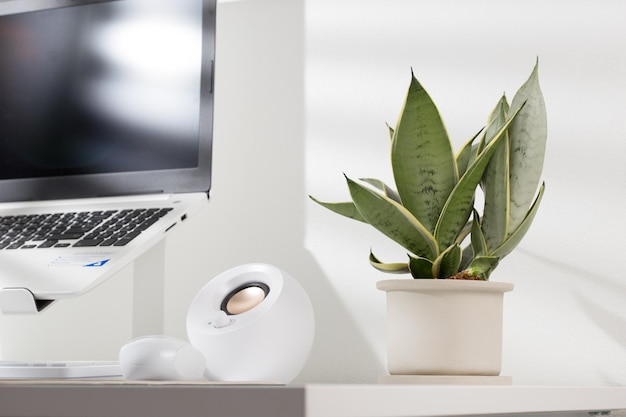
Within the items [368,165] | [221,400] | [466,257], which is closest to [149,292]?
[368,165]

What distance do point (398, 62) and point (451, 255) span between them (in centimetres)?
41

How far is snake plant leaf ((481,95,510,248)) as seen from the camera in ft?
2.44

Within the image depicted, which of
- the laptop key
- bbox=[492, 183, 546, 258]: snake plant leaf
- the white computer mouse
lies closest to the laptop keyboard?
the laptop key

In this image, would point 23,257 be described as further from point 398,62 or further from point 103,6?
point 398,62

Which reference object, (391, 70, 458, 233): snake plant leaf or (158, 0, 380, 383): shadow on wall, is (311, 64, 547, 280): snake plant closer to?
(391, 70, 458, 233): snake plant leaf

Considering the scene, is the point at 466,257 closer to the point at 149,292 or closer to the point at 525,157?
the point at 525,157

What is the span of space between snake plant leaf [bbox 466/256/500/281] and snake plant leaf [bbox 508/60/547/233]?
1.5 inches

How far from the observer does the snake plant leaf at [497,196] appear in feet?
2.44

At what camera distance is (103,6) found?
3.51ft

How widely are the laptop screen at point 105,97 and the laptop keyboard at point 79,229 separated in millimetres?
41

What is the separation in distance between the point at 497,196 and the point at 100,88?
22.3 inches

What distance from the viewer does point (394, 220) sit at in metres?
0.74

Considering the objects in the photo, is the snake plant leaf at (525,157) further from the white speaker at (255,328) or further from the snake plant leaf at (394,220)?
the white speaker at (255,328)

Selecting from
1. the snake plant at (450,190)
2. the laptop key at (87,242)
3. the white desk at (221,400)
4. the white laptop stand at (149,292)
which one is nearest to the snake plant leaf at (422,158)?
the snake plant at (450,190)
